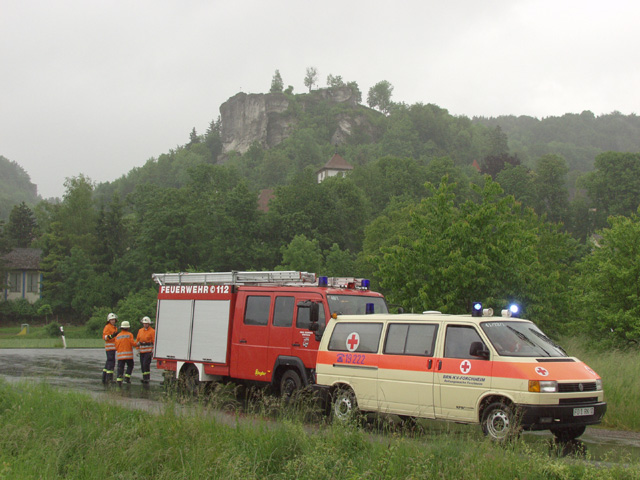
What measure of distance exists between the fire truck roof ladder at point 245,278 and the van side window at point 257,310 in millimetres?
751

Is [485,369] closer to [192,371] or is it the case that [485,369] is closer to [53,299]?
[192,371]

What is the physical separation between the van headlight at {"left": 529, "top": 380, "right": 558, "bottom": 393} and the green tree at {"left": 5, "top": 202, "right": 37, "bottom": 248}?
308 ft

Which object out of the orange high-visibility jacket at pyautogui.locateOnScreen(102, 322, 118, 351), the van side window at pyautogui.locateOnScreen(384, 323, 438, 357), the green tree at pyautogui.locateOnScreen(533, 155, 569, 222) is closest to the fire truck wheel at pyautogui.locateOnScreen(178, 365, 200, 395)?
the orange high-visibility jacket at pyautogui.locateOnScreen(102, 322, 118, 351)

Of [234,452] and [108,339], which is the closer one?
[234,452]

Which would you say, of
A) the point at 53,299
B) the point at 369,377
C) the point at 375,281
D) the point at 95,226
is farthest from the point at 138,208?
the point at 369,377

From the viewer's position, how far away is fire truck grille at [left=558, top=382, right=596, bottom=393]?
9.08 m

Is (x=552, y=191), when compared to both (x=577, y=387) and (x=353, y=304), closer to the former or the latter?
(x=353, y=304)

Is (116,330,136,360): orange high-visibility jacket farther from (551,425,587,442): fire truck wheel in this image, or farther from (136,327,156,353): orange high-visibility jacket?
(551,425,587,442): fire truck wheel

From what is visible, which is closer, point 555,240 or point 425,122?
point 555,240

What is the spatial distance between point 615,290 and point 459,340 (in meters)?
15.7

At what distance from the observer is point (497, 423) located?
366 inches

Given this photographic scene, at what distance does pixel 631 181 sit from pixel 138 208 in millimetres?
58609

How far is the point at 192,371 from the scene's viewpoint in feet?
51.7

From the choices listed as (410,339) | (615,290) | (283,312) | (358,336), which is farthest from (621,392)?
(615,290)
